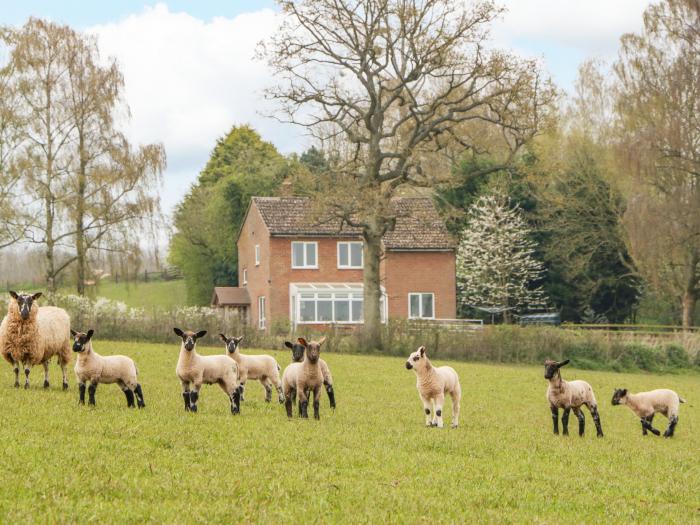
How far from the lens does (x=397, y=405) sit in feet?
73.9

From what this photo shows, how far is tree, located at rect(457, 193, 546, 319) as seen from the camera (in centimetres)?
6881

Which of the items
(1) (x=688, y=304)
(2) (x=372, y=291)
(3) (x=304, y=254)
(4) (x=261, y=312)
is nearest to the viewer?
(2) (x=372, y=291)

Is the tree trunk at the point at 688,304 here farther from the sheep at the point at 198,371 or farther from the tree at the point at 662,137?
the sheep at the point at 198,371

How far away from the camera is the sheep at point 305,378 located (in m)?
16.0

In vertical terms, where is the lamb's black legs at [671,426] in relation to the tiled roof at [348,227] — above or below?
below

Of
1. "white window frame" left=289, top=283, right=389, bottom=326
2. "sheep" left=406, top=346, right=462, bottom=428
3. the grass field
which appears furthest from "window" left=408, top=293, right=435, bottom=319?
"sheep" left=406, top=346, right=462, bottom=428

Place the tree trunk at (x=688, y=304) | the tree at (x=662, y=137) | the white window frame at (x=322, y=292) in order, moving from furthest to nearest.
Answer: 1. the tree trunk at (x=688, y=304)
2. the white window frame at (x=322, y=292)
3. the tree at (x=662, y=137)

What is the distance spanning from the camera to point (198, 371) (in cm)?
1580

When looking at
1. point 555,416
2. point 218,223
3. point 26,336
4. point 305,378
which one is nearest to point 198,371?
point 305,378

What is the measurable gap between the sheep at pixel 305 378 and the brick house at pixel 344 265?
1722 inches

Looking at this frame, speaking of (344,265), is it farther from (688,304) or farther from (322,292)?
(688,304)

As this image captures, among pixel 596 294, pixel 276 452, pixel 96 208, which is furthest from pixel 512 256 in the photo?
pixel 276 452

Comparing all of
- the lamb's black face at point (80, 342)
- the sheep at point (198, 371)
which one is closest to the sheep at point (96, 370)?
the lamb's black face at point (80, 342)

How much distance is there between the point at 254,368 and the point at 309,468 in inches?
288
